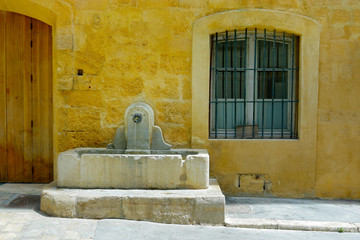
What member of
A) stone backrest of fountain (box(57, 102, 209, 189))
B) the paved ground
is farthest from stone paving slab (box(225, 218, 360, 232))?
stone backrest of fountain (box(57, 102, 209, 189))

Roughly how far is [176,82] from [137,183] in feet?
4.97

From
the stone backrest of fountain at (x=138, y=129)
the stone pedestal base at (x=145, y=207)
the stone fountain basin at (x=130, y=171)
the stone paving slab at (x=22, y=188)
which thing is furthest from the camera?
the stone paving slab at (x=22, y=188)

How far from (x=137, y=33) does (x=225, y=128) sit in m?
1.73

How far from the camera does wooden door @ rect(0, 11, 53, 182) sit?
209 inches

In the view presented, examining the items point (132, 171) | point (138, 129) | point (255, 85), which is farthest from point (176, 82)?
point (132, 171)

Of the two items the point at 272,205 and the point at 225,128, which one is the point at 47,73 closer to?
the point at 225,128

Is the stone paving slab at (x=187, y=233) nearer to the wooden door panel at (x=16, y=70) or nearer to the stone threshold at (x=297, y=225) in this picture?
the stone threshold at (x=297, y=225)

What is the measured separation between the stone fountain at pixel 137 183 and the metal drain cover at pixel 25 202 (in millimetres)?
340

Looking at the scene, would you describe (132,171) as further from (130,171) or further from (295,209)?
(295,209)

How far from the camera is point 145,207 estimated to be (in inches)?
150

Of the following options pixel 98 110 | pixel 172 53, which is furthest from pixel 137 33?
pixel 98 110

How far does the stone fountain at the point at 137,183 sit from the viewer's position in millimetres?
3820

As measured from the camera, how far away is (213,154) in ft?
16.3

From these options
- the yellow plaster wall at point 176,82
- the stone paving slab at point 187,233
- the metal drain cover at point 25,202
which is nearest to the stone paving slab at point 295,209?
the yellow plaster wall at point 176,82
